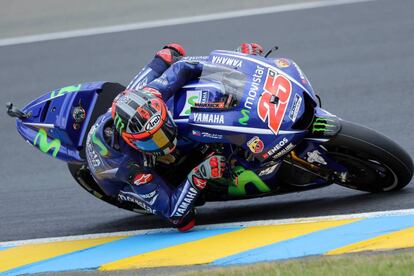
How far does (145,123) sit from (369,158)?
5.12 feet

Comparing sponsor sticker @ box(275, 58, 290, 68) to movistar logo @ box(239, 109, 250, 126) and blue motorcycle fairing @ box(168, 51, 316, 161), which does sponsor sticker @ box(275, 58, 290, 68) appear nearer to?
blue motorcycle fairing @ box(168, 51, 316, 161)

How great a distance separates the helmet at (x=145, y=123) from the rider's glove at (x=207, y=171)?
0.85 feet

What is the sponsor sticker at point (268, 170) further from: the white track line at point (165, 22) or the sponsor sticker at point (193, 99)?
the white track line at point (165, 22)

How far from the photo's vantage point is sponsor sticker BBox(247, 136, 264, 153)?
585 cm

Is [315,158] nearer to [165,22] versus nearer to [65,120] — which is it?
[65,120]

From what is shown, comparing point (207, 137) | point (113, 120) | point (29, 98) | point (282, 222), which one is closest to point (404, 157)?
point (282, 222)

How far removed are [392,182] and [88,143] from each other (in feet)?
7.28

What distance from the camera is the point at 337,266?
5.02 meters

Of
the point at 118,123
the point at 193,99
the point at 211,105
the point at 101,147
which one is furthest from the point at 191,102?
the point at 101,147

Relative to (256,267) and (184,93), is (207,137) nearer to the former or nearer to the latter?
(184,93)

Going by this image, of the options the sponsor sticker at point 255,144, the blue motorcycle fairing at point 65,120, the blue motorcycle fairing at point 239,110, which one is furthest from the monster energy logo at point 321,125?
the blue motorcycle fairing at point 65,120

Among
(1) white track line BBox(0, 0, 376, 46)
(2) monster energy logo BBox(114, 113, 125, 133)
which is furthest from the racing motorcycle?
(1) white track line BBox(0, 0, 376, 46)

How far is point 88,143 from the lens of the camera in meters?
6.46

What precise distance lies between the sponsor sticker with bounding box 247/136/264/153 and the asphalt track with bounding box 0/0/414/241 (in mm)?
759
